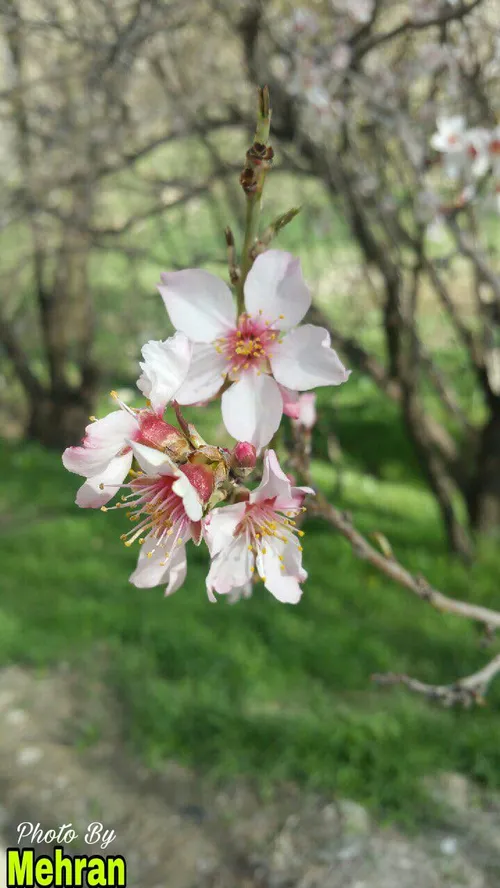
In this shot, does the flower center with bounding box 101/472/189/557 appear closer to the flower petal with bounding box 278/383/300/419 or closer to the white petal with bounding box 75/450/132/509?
the white petal with bounding box 75/450/132/509

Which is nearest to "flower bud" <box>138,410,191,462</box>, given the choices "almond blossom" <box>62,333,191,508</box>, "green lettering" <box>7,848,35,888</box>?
"almond blossom" <box>62,333,191,508</box>

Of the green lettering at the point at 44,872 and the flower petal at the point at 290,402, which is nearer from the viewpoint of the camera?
the flower petal at the point at 290,402

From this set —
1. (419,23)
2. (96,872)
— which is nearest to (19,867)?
(96,872)

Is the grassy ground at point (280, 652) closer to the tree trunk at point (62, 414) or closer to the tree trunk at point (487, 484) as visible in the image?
the tree trunk at point (487, 484)

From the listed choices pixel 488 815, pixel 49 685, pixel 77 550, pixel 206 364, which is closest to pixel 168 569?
pixel 206 364

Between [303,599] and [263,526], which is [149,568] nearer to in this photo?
[263,526]

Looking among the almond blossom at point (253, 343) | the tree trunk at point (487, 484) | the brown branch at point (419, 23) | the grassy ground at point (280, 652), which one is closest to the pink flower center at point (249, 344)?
the almond blossom at point (253, 343)
